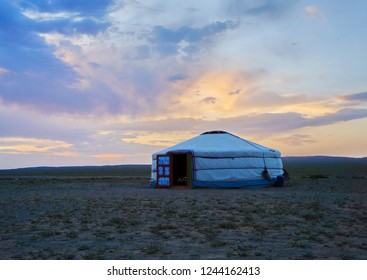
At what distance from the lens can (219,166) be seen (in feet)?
64.7

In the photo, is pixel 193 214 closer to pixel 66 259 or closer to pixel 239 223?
pixel 239 223

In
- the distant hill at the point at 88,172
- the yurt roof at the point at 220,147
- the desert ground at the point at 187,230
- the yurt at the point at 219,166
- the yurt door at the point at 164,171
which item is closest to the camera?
the desert ground at the point at 187,230

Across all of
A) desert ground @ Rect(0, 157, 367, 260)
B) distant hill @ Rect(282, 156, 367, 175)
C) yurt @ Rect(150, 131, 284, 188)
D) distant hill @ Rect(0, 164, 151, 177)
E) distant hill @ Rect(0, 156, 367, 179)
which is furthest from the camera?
distant hill @ Rect(0, 164, 151, 177)

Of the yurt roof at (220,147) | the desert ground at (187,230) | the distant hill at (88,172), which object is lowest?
the desert ground at (187,230)

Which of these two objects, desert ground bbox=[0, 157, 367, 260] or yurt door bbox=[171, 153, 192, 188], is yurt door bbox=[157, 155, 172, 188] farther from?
desert ground bbox=[0, 157, 367, 260]

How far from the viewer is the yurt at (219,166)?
1973 centimetres

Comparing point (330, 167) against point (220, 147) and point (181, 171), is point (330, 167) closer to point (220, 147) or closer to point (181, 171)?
point (181, 171)

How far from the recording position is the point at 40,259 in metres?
6.23

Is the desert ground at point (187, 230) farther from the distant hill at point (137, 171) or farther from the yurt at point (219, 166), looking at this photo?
the distant hill at point (137, 171)

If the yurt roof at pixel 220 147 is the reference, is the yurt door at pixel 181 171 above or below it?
below

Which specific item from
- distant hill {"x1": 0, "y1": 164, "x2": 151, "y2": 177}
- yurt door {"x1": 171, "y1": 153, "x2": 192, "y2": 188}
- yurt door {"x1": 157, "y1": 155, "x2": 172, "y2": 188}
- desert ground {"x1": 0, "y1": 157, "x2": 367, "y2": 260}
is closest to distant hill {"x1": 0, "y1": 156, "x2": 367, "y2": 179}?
distant hill {"x1": 0, "y1": 164, "x2": 151, "y2": 177}

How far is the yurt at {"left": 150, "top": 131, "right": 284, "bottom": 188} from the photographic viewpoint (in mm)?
19734

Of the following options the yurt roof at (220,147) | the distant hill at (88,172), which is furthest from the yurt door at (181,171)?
the distant hill at (88,172)

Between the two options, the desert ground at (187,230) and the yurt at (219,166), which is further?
the yurt at (219,166)
